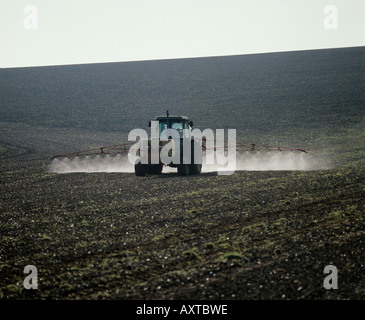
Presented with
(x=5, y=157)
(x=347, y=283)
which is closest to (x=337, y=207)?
(x=347, y=283)

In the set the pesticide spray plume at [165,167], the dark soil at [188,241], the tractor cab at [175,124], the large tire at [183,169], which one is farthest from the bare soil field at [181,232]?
the tractor cab at [175,124]

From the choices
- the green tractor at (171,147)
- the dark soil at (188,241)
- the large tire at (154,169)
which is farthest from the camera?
the large tire at (154,169)

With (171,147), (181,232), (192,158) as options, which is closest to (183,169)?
(192,158)

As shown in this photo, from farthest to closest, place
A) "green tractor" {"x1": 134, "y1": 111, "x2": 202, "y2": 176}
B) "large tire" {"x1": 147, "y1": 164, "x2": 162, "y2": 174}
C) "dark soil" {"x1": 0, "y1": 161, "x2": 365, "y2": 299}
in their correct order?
"large tire" {"x1": 147, "y1": 164, "x2": 162, "y2": 174} → "green tractor" {"x1": 134, "y1": 111, "x2": 202, "y2": 176} → "dark soil" {"x1": 0, "y1": 161, "x2": 365, "y2": 299}

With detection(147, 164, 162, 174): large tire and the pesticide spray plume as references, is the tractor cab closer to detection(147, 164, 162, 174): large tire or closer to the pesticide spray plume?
detection(147, 164, 162, 174): large tire

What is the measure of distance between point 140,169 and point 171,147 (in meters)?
2.03

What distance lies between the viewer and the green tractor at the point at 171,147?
17.1 metres

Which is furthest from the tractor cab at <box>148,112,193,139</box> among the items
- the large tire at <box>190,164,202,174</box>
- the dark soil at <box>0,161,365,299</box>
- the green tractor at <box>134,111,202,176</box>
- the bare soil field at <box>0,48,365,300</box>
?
the dark soil at <box>0,161,365,299</box>

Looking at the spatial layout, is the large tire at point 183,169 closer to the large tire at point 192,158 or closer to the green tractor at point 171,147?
the green tractor at point 171,147

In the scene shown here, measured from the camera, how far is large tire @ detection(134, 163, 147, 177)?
59.9 feet

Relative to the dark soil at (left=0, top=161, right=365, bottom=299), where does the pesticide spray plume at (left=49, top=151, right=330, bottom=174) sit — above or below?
above

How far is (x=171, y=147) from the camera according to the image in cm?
1716

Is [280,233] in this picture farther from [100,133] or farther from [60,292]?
[100,133]

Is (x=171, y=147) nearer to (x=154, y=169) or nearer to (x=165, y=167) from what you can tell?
(x=154, y=169)
